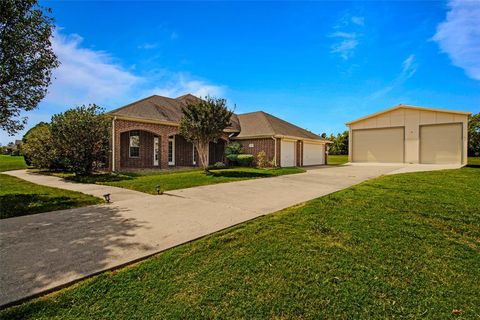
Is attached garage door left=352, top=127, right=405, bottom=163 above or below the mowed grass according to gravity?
above

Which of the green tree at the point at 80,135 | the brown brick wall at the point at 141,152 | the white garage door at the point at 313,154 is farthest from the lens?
the white garage door at the point at 313,154

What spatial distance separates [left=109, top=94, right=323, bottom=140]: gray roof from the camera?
15.7 metres

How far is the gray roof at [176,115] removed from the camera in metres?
15.7

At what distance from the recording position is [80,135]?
12172mm

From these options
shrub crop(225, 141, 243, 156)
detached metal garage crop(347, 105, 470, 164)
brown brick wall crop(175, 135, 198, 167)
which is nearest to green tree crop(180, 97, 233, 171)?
brown brick wall crop(175, 135, 198, 167)

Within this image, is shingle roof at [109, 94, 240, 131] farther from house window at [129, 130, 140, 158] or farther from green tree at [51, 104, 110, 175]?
green tree at [51, 104, 110, 175]

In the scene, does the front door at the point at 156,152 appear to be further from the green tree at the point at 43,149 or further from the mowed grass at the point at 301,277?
the mowed grass at the point at 301,277

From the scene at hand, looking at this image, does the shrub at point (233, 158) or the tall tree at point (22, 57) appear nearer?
the tall tree at point (22, 57)

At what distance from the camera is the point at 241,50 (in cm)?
1287

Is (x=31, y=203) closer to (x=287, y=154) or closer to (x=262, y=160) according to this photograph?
(x=262, y=160)

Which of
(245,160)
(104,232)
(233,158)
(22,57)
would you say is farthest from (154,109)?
(104,232)

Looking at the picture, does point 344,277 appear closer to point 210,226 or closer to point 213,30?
point 210,226

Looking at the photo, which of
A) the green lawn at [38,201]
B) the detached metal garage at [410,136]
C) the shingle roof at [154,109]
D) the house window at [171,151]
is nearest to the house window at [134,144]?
the shingle roof at [154,109]

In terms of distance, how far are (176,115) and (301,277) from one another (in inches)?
677
